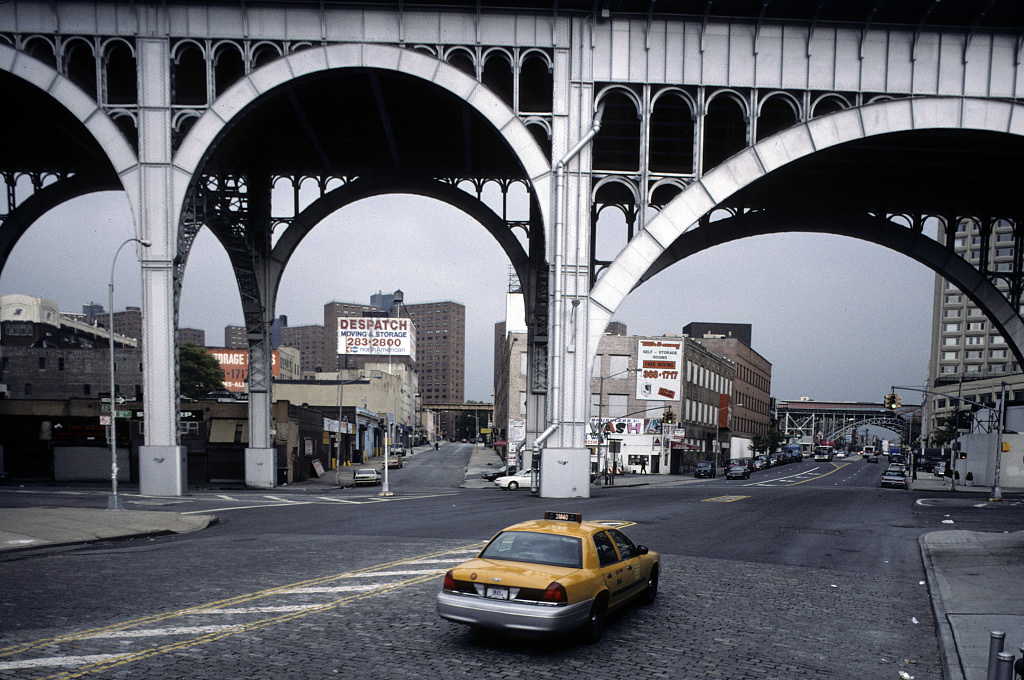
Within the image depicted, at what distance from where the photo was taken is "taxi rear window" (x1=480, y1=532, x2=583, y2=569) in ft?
30.8

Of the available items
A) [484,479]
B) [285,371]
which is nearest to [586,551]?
[484,479]

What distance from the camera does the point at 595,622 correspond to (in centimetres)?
940

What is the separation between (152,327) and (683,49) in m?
25.4

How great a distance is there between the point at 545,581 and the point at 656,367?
210ft

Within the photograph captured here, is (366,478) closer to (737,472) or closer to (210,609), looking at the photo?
(737,472)

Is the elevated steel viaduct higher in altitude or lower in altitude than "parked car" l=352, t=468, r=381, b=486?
higher

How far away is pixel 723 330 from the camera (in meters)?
141

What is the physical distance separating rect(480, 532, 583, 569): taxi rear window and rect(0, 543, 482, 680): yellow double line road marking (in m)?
3.16

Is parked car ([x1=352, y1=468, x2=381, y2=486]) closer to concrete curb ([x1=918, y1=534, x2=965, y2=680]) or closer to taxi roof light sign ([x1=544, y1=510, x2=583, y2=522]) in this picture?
concrete curb ([x1=918, y1=534, x2=965, y2=680])

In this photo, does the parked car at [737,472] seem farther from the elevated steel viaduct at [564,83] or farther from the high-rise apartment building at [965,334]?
the high-rise apartment building at [965,334]

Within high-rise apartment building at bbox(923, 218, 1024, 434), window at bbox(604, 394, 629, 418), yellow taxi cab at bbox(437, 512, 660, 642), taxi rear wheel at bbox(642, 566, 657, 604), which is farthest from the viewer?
high-rise apartment building at bbox(923, 218, 1024, 434)

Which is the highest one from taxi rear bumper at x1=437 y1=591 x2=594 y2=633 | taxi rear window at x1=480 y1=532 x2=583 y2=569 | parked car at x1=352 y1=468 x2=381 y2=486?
taxi rear window at x1=480 y1=532 x2=583 y2=569

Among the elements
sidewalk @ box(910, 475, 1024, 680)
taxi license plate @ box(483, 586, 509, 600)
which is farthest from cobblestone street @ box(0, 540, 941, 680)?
taxi license plate @ box(483, 586, 509, 600)

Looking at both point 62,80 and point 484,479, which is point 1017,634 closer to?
point 62,80
